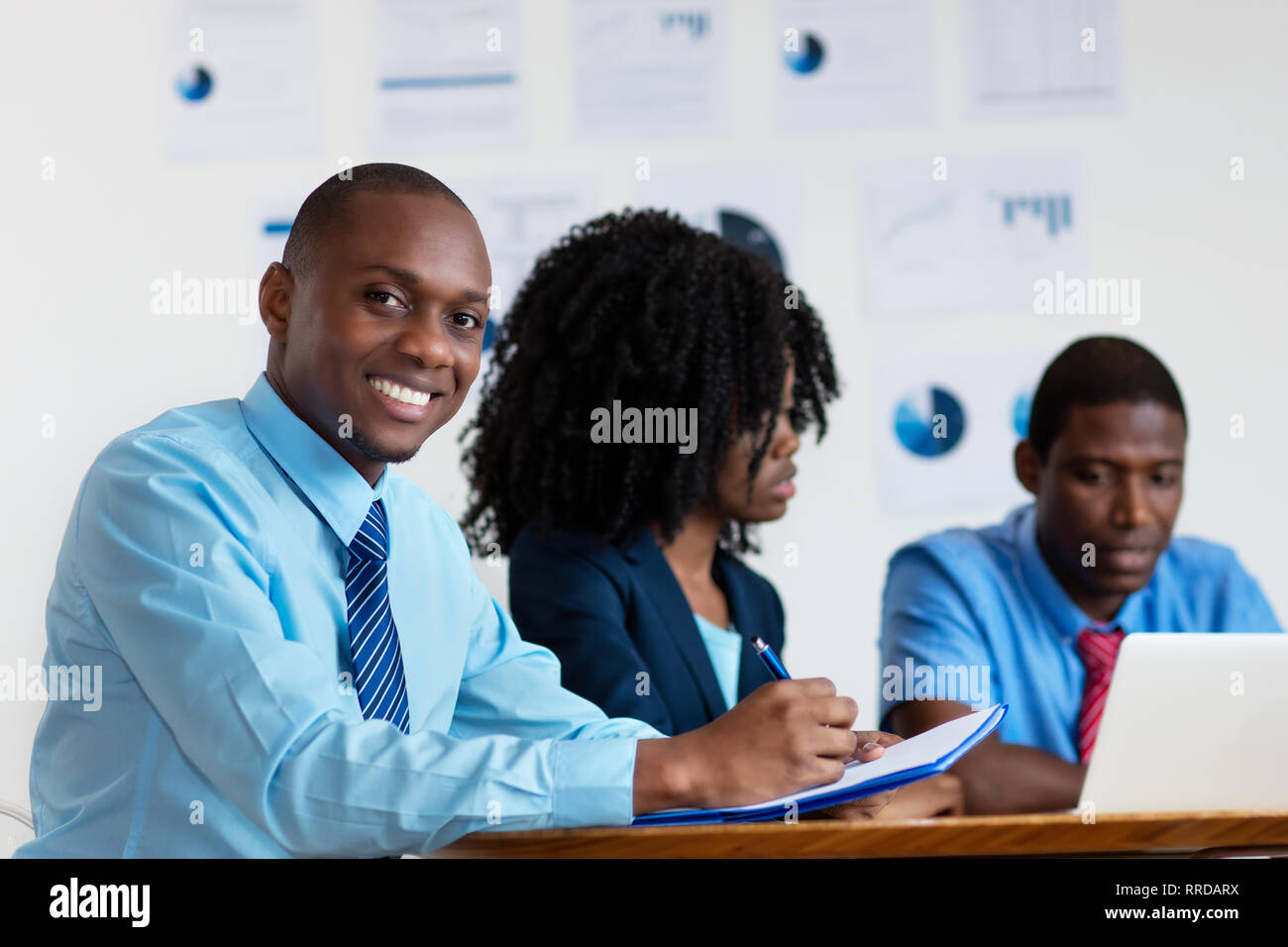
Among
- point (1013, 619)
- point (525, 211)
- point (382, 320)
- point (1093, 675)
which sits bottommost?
point (1093, 675)

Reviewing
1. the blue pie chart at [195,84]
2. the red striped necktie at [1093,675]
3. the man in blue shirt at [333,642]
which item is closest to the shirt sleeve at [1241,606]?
the red striped necktie at [1093,675]

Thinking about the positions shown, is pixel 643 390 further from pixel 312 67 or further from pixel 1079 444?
pixel 312 67

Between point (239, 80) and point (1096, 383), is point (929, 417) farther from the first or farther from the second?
point (239, 80)

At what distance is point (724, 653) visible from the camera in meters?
1.96

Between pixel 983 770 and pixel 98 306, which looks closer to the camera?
pixel 983 770

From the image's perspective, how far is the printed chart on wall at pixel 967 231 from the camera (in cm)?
313

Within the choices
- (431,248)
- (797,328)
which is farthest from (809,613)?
(431,248)

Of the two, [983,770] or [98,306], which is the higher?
[98,306]

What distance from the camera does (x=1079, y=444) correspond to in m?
2.21

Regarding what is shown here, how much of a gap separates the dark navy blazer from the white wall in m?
1.19

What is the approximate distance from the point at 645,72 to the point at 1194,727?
7.69 ft
